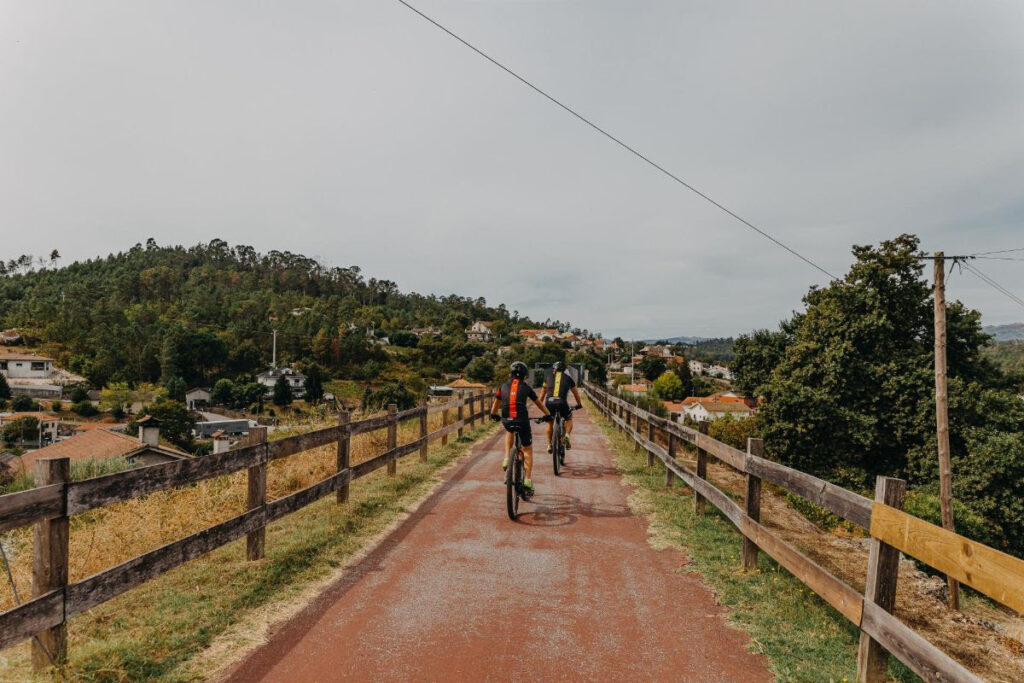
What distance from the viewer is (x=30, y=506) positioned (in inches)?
125

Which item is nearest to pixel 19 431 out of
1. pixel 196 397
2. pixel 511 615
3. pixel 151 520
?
pixel 196 397

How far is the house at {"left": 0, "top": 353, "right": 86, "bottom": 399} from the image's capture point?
95.8 meters

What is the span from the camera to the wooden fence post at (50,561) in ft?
11.0

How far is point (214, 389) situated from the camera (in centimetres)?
10650

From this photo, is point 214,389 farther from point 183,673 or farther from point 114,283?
point 183,673

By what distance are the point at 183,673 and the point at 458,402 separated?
12.3 meters

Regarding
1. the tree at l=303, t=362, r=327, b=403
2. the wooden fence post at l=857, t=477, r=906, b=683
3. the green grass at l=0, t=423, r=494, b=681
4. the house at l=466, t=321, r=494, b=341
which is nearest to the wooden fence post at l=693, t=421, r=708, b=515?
the green grass at l=0, t=423, r=494, b=681

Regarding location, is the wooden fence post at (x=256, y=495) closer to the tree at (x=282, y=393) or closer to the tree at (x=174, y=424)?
the tree at (x=174, y=424)

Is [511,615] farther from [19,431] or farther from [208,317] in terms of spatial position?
[208,317]

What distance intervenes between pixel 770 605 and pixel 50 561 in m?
5.17

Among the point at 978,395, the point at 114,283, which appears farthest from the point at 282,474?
the point at 114,283

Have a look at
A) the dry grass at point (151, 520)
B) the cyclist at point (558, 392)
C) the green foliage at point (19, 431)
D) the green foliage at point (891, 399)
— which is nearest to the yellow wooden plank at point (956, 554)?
the dry grass at point (151, 520)

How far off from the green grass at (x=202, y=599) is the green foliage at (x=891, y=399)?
93.4ft

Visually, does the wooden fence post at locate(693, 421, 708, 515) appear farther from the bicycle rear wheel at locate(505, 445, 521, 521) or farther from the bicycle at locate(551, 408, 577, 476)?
the bicycle at locate(551, 408, 577, 476)
